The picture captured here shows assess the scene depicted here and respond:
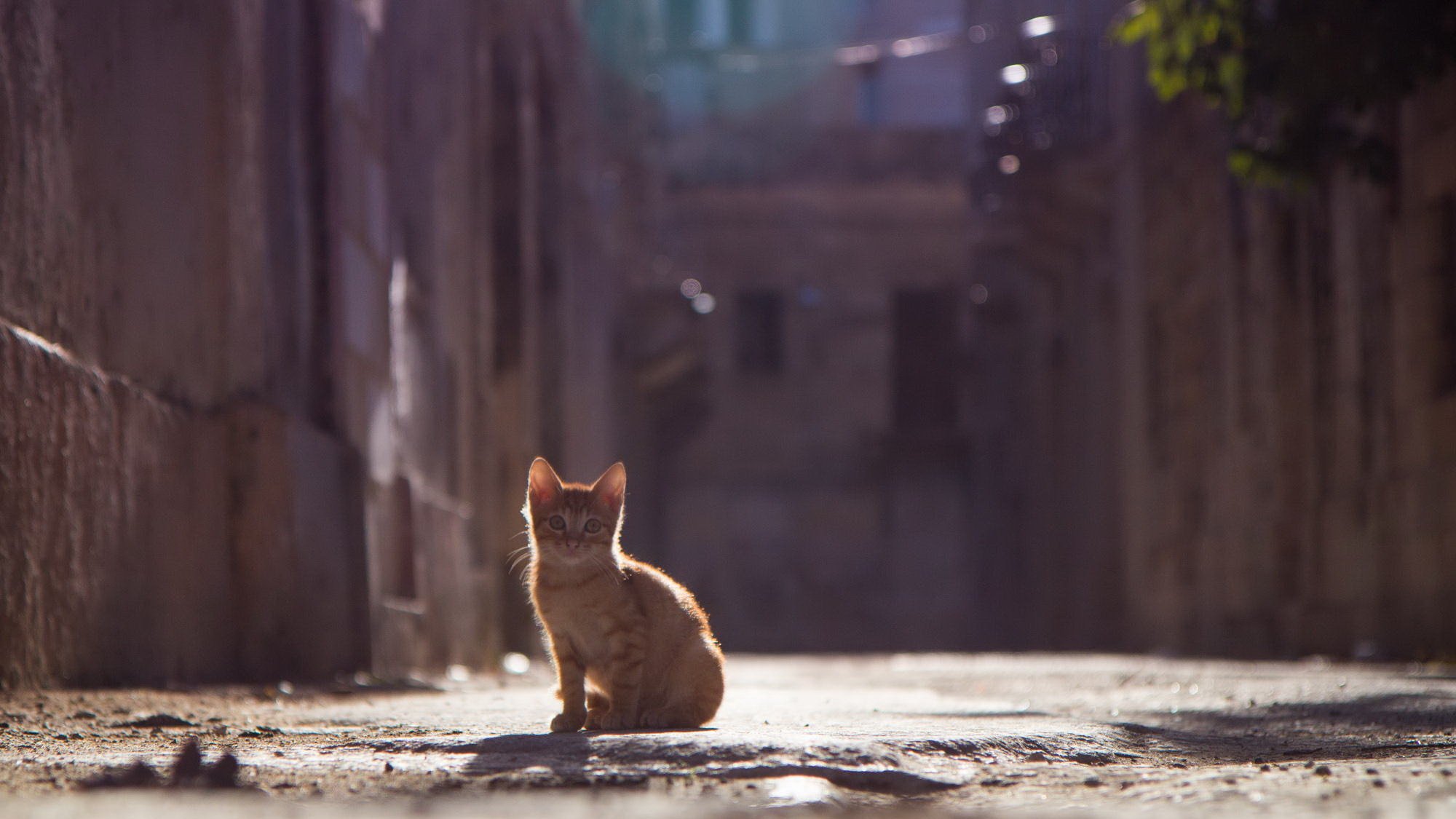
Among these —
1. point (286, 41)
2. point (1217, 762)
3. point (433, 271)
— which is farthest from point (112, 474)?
point (433, 271)

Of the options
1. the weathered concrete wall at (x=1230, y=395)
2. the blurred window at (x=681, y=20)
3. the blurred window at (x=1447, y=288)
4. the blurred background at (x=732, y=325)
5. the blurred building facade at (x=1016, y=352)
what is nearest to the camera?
the blurred background at (x=732, y=325)

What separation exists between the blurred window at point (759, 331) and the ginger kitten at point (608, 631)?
2553 cm

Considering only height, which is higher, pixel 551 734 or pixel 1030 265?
pixel 1030 265

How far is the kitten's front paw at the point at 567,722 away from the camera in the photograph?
4.46m

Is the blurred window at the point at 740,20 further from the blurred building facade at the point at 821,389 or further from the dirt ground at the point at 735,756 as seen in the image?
the dirt ground at the point at 735,756

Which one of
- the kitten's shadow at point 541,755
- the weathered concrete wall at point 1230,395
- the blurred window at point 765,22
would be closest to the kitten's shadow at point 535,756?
the kitten's shadow at point 541,755

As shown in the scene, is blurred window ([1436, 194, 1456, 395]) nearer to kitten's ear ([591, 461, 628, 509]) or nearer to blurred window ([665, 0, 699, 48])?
kitten's ear ([591, 461, 628, 509])

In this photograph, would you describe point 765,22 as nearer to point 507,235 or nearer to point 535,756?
point 507,235

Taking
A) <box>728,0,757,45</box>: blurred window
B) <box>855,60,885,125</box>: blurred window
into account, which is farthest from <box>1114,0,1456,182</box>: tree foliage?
<box>855,60,885,125</box>: blurred window

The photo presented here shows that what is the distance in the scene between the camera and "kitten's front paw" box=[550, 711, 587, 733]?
14.6ft

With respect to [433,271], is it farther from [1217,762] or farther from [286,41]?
[1217,762]

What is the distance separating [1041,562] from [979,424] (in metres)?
4.40

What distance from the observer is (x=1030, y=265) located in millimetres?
25031

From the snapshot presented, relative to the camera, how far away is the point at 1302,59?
27.0 ft
